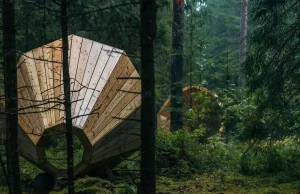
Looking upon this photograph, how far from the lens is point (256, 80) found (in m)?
9.37

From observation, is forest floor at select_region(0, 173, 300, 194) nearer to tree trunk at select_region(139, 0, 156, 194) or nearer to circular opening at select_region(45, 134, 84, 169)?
circular opening at select_region(45, 134, 84, 169)

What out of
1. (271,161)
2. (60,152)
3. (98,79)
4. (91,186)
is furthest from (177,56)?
(91,186)

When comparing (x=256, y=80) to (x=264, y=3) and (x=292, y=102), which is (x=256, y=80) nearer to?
(x=292, y=102)

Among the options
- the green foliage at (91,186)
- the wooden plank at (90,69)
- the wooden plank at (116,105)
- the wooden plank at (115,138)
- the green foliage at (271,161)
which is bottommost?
the green foliage at (91,186)

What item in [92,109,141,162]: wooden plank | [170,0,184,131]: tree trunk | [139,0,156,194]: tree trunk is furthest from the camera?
[170,0,184,131]: tree trunk

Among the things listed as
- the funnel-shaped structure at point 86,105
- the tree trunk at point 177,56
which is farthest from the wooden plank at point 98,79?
the tree trunk at point 177,56

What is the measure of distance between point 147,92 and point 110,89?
385cm

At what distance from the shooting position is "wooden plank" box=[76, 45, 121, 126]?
8.30 meters

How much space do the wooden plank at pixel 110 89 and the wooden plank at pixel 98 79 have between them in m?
0.07

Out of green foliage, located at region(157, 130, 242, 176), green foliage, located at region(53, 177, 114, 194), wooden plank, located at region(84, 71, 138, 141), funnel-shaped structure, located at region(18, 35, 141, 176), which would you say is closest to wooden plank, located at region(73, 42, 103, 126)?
funnel-shaped structure, located at region(18, 35, 141, 176)

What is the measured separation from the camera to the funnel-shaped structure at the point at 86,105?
8188 millimetres

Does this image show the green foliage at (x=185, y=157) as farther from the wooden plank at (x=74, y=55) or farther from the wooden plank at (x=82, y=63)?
the wooden plank at (x=74, y=55)

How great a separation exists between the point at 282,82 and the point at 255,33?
1.30 m

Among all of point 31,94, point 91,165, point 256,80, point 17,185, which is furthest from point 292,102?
point 17,185
